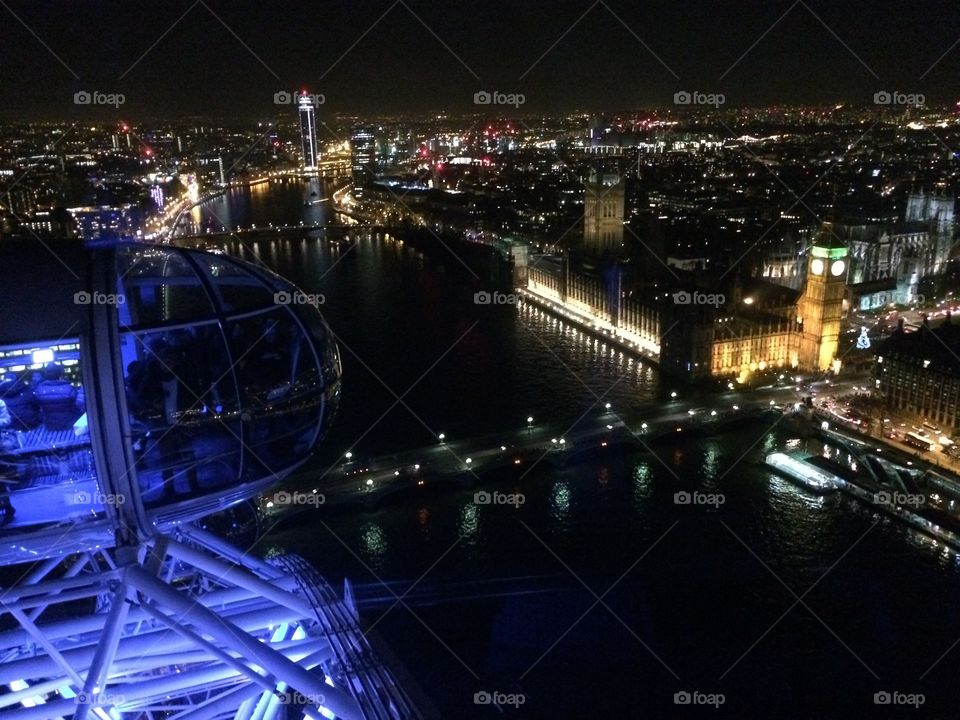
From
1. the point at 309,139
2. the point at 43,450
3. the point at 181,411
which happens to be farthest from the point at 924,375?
the point at 309,139

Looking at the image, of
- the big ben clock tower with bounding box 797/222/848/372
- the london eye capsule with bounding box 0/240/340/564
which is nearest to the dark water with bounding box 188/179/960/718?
the big ben clock tower with bounding box 797/222/848/372

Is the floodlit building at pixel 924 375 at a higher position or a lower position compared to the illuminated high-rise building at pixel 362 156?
lower

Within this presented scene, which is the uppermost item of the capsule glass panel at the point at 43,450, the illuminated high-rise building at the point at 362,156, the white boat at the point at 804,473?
the illuminated high-rise building at the point at 362,156

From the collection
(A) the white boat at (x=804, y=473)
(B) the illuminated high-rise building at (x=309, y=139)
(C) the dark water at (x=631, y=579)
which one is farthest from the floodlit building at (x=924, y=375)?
(B) the illuminated high-rise building at (x=309, y=139)

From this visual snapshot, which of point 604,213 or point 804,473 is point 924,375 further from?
point 604,213

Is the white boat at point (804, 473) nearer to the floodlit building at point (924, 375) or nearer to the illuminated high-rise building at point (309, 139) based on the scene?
Answer: the floodlit building at point (924, 375)
